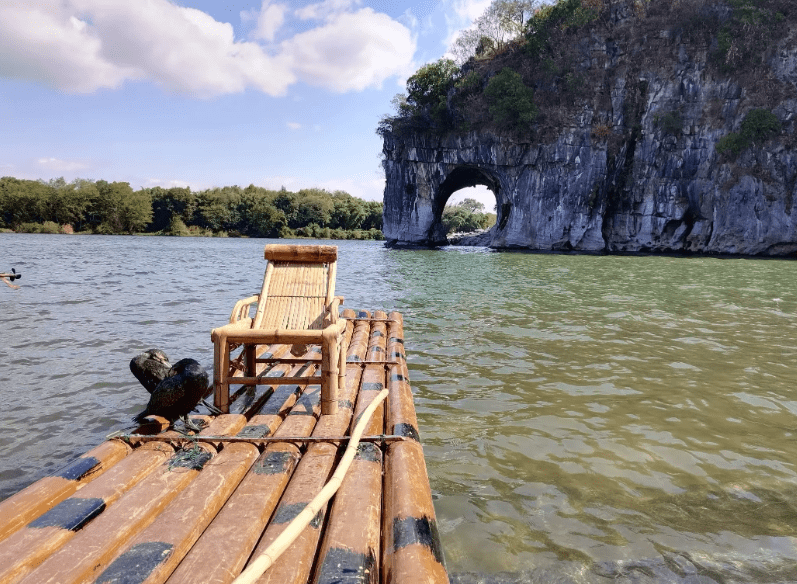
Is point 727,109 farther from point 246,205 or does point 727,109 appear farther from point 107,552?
point 246,205

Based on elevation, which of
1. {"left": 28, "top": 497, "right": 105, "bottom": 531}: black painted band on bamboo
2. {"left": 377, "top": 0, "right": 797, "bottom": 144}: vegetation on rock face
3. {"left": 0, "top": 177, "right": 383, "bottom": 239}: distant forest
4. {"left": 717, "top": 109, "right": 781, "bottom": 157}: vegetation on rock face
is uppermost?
{"left": 377, "top": 0, "right": 797, "bottom": 144}: vegetation on rock face

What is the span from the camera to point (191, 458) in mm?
2680

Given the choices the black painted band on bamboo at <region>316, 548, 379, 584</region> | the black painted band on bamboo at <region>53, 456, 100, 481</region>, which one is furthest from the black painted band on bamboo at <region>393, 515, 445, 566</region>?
the black painted band on bamboo at <region>53, 456, 100, 481</region>

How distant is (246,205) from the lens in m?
82.1

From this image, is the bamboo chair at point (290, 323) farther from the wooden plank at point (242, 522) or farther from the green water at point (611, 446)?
the green water at point (611, 446)

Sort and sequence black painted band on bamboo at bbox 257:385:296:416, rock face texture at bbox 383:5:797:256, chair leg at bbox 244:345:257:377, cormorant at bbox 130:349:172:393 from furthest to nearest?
rock face texture at bbox 383:5:797:256 → chair leg at bbox 244:345:257:377 → cormorant at bbox 130:349:172:393 → black painted band on bamboo at bbox 257:385:296:416

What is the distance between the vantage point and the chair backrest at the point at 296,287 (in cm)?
433

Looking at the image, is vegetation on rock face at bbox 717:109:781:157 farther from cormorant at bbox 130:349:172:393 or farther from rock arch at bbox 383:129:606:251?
cormorant at bbox 130:349:172:393

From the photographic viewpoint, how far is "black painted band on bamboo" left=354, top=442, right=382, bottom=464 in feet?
8.97

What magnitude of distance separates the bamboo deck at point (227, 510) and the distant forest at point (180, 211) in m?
79.0

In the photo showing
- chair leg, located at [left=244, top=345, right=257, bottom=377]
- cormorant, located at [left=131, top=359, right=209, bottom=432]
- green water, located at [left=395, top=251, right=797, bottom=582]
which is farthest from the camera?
chair leg, located at [left=244, top=345, right=257, bottom=377]

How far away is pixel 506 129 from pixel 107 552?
4822 centimetres

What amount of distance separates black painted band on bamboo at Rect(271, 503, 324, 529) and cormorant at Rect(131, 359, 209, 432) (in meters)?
1.30

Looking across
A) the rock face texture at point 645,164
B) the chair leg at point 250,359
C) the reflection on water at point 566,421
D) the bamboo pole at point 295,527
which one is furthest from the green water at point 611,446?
the rock face texture at point 645,164
